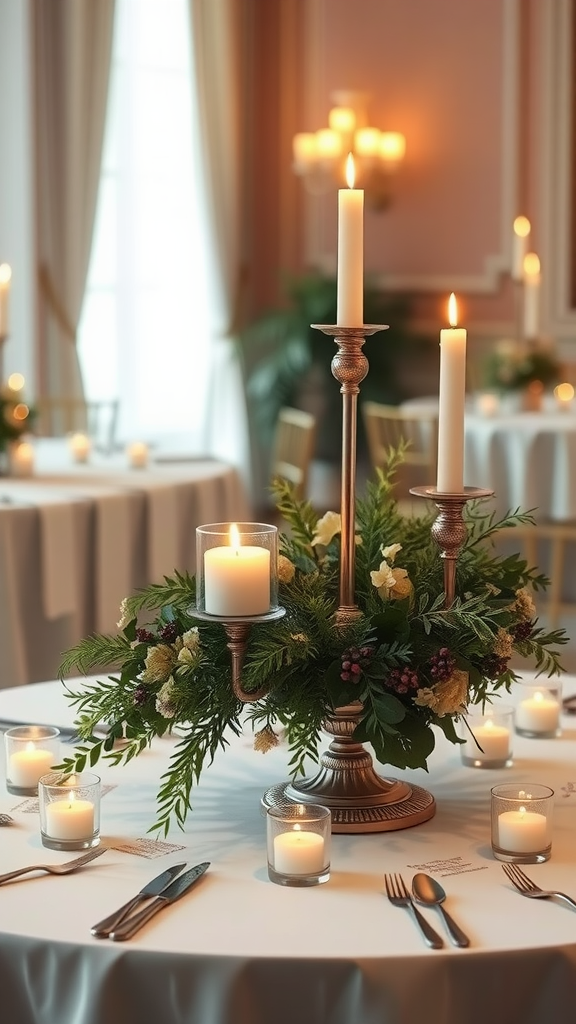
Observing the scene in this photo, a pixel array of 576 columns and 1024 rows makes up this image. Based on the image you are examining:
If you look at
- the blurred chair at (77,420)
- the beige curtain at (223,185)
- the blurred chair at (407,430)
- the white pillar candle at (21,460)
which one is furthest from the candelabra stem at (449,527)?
the beige curtain at (223,185)

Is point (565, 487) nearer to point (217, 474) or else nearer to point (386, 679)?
point (217, 474)

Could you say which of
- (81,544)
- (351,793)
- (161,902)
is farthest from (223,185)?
(161,902)

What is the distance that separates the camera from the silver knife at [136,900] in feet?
4.29

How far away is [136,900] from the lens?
1376mm

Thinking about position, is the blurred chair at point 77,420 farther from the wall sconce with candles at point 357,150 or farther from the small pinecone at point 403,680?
the small pinecone at point 403,680

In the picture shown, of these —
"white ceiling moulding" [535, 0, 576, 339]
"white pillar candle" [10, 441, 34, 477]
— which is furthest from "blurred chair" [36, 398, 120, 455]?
"white ceiling moulding" [535, 0, 576, 339]

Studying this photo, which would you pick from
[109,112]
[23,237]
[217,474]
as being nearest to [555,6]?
[109,112]

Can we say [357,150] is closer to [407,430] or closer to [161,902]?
[407,430]

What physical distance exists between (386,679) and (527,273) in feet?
15.6

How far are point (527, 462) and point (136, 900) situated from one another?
4.23 meters

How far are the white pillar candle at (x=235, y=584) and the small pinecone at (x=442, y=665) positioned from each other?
0.19 m

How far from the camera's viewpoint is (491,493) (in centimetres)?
157

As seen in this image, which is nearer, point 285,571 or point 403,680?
point 403,680

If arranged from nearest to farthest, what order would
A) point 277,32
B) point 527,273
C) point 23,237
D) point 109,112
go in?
point 527,273
point 23,237
point 109,112
point 277,32
